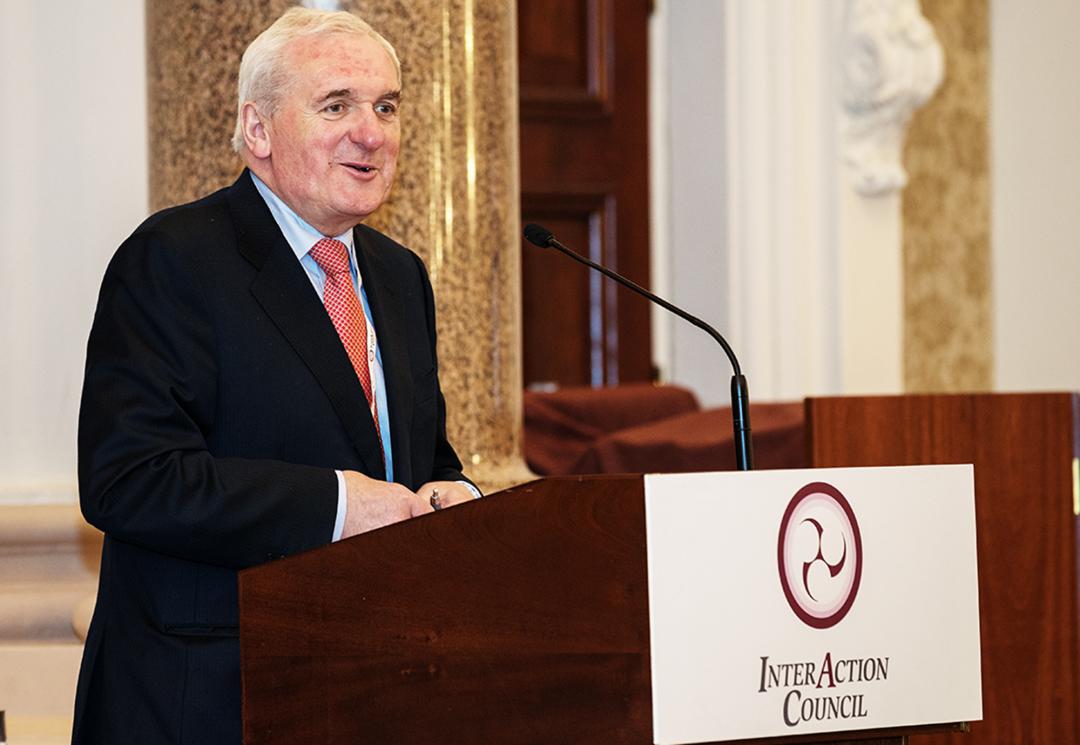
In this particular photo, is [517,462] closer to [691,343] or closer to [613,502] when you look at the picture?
[613,502]

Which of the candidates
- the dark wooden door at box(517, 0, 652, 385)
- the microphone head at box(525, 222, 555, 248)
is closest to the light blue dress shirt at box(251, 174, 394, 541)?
the microphone head at box(525, 222, 555, 248)

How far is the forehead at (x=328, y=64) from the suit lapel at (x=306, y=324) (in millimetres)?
196

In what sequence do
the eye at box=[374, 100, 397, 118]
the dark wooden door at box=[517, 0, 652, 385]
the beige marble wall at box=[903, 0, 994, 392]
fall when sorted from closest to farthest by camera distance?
the eye at box=[374, 100, 397, 118] → the dark wooden door at box=[517, 0, 652, 385] → the beige marble wall at box=[903, 0, 994, 392]

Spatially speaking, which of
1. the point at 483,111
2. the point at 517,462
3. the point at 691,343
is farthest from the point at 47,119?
the point at 691,343

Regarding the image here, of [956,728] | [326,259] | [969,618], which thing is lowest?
[956,728]

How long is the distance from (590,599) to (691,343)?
4.00 m

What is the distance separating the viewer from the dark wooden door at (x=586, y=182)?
5660 millimetres

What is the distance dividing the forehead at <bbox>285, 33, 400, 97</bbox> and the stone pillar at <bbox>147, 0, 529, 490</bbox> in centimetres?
82

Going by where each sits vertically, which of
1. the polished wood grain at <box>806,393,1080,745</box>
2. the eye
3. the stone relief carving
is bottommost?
the polished wood grain at <box>806,393,1080,745</box>

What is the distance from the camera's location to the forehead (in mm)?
2154

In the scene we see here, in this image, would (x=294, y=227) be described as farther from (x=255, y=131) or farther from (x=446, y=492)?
(x=446, y=492)

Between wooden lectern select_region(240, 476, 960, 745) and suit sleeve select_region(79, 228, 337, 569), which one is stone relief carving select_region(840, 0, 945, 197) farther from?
wooden lectern select_region(240, 476, 960, 745)

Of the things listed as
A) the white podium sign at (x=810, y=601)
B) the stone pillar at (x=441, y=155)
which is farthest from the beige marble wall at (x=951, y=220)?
the white podium sign at (x=810, y=601)

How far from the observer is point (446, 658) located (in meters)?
1.74
